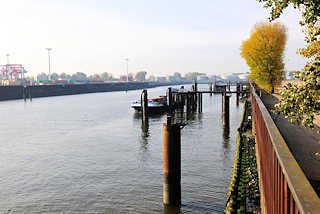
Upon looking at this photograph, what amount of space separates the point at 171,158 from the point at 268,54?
1980 inches

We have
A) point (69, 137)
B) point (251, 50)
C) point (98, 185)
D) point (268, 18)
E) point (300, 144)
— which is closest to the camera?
point (268, 18)

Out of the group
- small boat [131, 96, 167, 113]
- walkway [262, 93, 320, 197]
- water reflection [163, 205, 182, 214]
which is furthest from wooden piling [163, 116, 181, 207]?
small boat [131, 96, 167, 113]

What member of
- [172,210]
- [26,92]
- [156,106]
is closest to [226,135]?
[172,210]

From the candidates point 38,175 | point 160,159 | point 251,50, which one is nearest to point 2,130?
point 38,175

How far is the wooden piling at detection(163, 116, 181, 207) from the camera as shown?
13414 mm

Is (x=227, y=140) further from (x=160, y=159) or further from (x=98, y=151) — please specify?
(x=98, y=151)

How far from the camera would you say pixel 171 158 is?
1358cm

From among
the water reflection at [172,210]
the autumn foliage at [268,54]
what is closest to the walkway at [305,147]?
the water reflection at [172,210]

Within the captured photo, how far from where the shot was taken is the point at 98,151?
2752 cm

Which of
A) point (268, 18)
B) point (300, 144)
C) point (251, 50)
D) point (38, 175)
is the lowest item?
point (38, 175)

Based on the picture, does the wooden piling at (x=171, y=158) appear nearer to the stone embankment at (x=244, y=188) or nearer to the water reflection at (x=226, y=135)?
the stone embankment at (x=244, y=188)

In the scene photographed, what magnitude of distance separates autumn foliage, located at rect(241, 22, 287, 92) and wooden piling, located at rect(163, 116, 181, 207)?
48.1 m

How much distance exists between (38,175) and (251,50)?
49.6m

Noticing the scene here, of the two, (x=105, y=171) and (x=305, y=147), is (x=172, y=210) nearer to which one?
(x=305, y=147)
